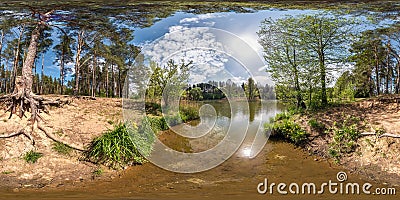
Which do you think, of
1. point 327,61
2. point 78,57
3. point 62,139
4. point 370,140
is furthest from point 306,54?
point 62,139

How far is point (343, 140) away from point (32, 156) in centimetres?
349

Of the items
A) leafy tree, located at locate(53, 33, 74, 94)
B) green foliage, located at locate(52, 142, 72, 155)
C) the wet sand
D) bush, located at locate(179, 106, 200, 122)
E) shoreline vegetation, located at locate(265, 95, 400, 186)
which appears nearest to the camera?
the wet sand

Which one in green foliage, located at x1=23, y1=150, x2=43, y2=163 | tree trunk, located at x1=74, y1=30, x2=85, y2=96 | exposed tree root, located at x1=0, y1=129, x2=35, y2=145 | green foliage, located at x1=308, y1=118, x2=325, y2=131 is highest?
tree trunk, located at x1=74, y1=30, x2=85, y2=96

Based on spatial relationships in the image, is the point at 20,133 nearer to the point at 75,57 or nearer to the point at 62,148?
the point at 62,148

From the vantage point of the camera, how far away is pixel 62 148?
3.69 metres

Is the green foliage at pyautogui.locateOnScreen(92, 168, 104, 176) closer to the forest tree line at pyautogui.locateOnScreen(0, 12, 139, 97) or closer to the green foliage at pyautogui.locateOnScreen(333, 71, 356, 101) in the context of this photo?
the forest tree line at pyautogui.locateOnScreen(0, 12, 139, 97)

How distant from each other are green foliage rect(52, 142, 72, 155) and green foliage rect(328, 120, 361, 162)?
2.95 metres

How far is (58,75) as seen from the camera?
12.2 feet

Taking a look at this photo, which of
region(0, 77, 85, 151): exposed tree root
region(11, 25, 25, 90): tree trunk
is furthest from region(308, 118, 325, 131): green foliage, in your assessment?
region(11, 25, 25, 90): tree trunk

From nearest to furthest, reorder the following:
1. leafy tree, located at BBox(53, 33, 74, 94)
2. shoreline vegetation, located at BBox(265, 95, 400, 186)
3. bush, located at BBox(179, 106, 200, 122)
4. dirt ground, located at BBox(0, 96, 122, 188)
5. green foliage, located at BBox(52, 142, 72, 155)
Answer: bush, located at BBox(179, 106, 200, 122)
dirt ground, located at BBox(0, 96, 122, 188)
shoreline vegetation, located at BBox(265, 95, 400, 186)
green foliage, located at BBox(52, 142, 72, 155)
leafy tree, located at BBox(53, 33, 74, 94)

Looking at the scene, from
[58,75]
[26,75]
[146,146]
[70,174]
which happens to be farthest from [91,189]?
[26,75]

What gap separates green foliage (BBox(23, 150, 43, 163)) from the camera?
3.60m

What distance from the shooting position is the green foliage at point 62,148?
368cm

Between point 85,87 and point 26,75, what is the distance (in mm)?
791
